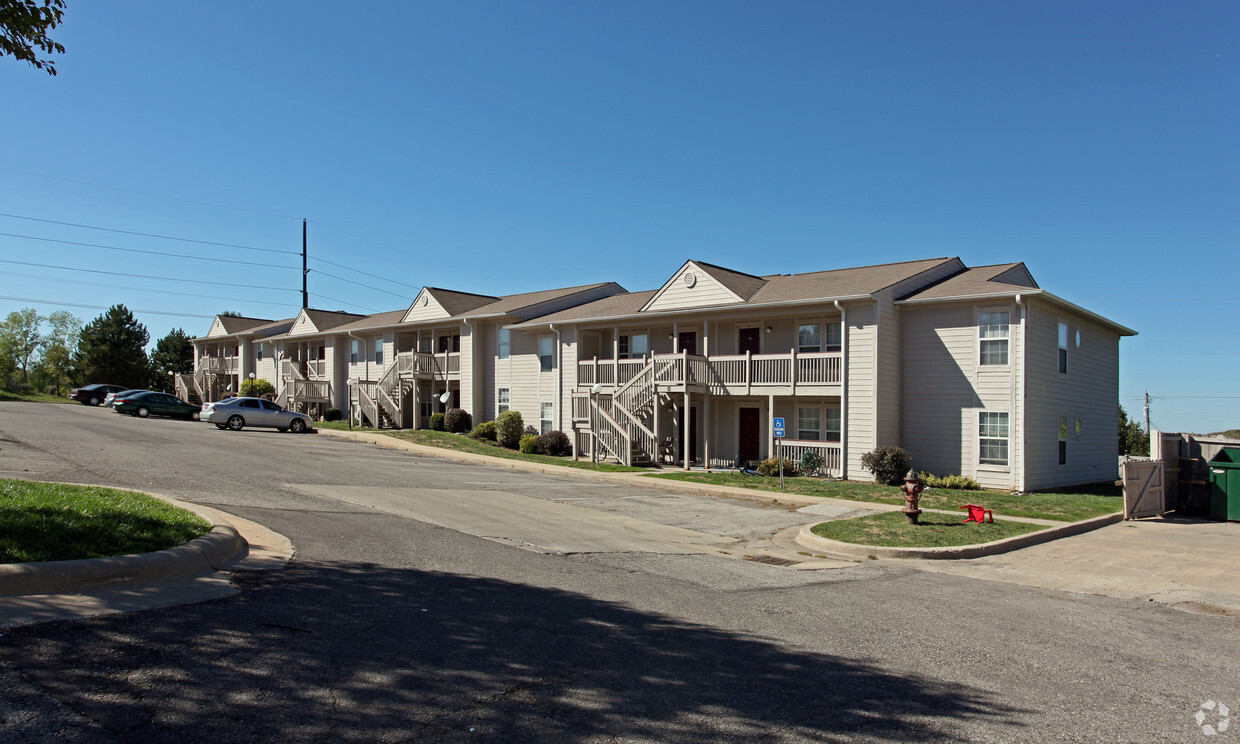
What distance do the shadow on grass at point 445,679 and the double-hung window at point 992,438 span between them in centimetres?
1824

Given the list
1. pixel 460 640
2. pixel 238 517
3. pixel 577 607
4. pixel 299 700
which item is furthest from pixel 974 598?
pixel 238 517

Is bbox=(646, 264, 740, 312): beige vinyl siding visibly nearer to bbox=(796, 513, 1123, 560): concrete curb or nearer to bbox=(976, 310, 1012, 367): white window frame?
bbox=(976, 310, 1012, 367): white window frame

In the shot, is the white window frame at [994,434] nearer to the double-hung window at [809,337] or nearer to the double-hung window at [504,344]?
the double-hung window at [809,337]

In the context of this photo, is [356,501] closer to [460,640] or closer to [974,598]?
[460,640]

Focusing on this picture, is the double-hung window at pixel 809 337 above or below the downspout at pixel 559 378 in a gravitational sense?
above

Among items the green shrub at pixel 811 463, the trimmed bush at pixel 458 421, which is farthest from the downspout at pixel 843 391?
the trimmed bush at pixel 458 421

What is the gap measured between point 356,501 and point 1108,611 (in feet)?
38.0

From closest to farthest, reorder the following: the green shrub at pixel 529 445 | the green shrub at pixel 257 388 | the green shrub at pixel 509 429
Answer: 1. the green shrub at pixel 529 445
2. the green shrub at pixel 509 429
3. the green shrub at pixel 257 388

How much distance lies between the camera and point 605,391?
29812 millimetres

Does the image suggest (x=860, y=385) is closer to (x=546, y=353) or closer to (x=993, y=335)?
(x=993, y=335)

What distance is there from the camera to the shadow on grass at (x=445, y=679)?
4.26m

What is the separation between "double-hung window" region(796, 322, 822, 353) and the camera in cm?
2550

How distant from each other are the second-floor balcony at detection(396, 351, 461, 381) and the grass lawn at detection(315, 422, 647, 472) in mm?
3124

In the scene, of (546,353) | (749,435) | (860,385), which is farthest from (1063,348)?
(546,353)
